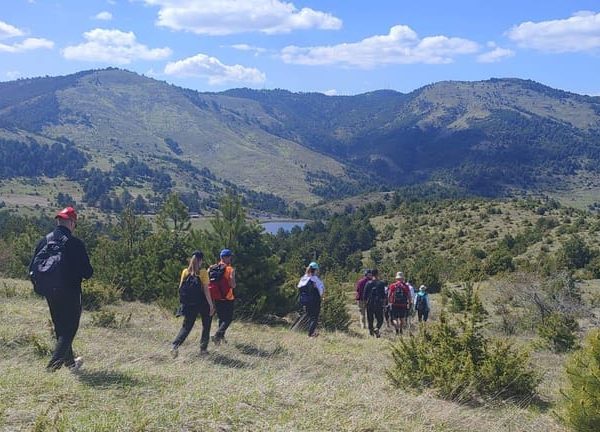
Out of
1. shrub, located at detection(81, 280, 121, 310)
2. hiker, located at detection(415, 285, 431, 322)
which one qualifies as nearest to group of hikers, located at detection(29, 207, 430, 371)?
hiker, located at detection(415, 285, 431, 322)

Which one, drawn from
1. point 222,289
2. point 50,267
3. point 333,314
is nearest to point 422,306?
point 333,314

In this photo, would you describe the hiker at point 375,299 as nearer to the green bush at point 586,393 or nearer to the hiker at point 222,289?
the hiker at point 222,289

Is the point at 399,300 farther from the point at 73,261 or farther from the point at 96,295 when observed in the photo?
the point at 73,261

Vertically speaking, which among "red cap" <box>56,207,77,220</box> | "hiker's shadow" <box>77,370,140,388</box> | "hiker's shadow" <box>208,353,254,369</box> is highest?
"red cap" <box>56,207,77,220</box>

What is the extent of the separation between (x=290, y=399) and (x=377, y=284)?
8.05 m

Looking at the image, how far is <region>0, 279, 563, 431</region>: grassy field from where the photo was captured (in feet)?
→ 14.1

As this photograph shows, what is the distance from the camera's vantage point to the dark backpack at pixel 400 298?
12.7 m

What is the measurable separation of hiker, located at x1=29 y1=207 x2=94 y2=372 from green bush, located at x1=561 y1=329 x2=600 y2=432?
465 cm

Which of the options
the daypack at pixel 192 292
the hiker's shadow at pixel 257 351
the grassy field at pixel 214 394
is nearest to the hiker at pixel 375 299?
the grassy field at pixel 214 394

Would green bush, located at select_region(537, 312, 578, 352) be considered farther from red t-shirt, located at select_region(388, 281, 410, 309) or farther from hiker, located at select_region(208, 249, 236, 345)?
hiker, located at select_region(208, 249, 236, 345)

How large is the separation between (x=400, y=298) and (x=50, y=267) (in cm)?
869

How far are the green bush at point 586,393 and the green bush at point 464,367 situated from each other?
4.18 feet

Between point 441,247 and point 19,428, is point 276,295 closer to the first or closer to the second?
point 19,428

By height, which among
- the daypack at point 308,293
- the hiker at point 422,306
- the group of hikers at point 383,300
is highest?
the daypack at point 308,293
